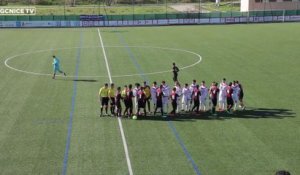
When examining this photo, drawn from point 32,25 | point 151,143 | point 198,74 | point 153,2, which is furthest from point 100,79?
point 153,2

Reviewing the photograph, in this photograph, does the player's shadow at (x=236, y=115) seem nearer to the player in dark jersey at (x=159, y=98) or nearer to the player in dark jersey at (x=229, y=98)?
the player in dark jersey at (x=229, y=98)

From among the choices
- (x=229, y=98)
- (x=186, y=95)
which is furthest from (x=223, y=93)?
(x=186, y=95)

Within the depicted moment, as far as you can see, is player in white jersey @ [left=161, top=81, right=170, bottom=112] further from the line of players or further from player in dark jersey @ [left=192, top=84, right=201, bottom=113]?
player in dark jersey @ [left=192, top=84, right=201, bottom=113]

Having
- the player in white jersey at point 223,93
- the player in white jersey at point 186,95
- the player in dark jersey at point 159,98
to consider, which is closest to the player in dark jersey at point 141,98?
the player in dark jersey at point 159,98

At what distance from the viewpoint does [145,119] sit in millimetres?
21797

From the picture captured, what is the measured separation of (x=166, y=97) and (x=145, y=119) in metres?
1.51

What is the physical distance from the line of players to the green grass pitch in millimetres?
711

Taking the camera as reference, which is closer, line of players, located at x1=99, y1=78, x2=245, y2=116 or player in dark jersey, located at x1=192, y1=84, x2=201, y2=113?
line of players, located at x1=99, y1=78, x2=245, y2=116

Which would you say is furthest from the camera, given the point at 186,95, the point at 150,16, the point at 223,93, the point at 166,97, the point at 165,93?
the point at 150,16

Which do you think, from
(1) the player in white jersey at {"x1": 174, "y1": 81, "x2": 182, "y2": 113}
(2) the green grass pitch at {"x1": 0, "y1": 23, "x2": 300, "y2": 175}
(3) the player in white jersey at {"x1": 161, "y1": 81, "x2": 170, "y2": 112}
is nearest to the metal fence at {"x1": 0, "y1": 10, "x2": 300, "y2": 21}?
(2) the green grass pitch at {"x1": 0, "y1": 23, "x2": 300, "y2": 175}

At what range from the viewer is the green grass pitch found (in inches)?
654

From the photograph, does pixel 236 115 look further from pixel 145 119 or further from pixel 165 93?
pixel 145 119

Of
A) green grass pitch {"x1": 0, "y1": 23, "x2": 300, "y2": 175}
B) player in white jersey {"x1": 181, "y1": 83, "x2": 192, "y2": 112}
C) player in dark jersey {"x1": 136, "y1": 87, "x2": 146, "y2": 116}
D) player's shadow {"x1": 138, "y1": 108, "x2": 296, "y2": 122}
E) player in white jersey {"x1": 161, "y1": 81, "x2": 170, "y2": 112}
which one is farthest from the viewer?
player in white jersey {"x1": 181, "y1": 83, "x2": 192, "y2": 112}

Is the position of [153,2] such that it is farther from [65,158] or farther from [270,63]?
[65,158]
